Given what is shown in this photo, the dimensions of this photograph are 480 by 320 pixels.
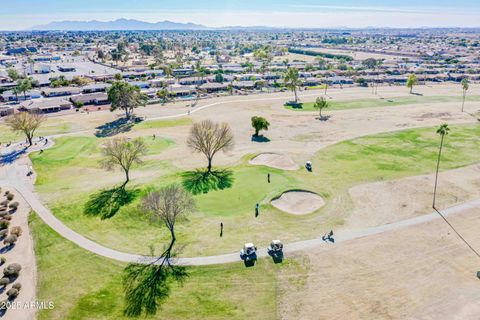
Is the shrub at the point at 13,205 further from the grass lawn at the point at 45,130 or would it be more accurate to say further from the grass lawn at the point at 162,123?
the grass lawn at the point at 162,123

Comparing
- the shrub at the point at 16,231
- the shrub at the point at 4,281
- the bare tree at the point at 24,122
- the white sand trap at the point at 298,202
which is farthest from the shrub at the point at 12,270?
the bare tree at the point at 24,122

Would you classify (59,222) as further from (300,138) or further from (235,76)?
(235,76)

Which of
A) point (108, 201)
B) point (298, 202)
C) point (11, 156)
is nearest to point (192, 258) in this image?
point (298, 202)

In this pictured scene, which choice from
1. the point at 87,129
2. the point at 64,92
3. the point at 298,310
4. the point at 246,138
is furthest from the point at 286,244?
the point at 64,92

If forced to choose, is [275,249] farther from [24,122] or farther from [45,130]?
[45,130]

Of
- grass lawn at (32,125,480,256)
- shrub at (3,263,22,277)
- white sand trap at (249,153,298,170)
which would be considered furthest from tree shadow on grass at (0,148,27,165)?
white sand trap at (249,153,298,170)
